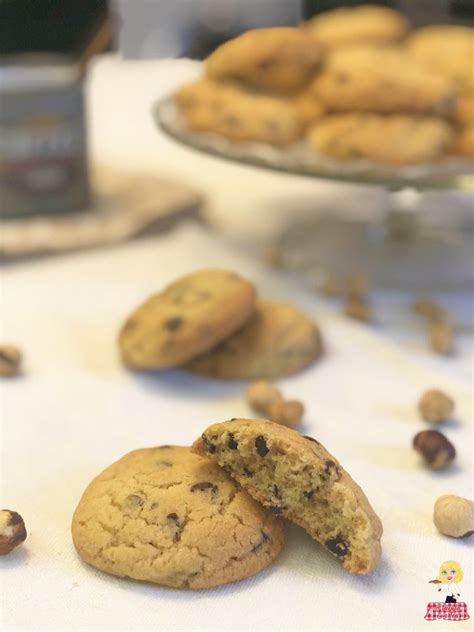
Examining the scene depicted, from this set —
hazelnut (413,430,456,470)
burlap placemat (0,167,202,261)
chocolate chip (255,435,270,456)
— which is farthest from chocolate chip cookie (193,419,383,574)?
burlap placemat (0,167,202,261)

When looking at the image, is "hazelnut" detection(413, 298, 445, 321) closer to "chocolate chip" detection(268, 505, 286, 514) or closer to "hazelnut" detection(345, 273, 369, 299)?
"hazelnut" detection(345, 273, 369, 299)

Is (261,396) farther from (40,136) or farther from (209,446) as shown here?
(40,136)

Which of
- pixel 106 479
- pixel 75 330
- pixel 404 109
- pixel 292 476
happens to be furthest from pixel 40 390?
pixel 404 109

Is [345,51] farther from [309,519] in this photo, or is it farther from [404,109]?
[309,519]

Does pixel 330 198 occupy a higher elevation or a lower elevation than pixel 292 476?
lower

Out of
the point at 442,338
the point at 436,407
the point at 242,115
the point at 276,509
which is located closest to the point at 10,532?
the point at 276,509
